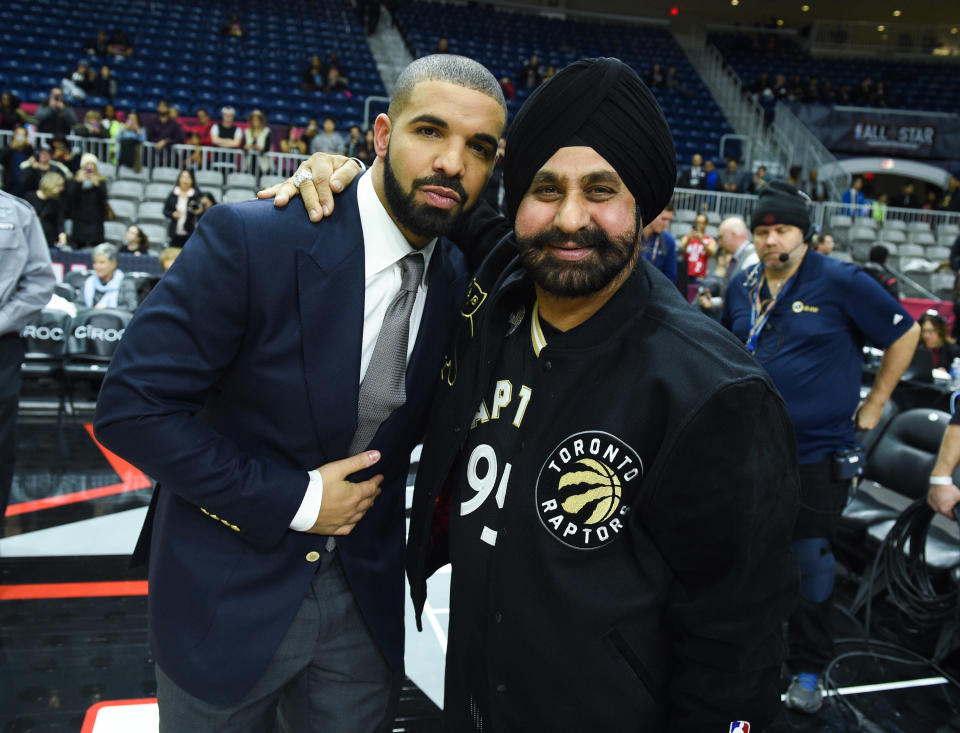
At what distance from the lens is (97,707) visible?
257cm

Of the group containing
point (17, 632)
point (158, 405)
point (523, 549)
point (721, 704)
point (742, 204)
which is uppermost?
point (742, 204)

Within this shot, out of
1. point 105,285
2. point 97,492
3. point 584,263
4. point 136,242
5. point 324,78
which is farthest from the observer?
point 324,78

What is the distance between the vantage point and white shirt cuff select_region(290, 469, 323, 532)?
1.45 m

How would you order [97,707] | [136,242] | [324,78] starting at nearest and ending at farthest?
[97,707]
[136,242]
[324,78]

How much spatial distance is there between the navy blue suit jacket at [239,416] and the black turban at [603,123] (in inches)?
17.6

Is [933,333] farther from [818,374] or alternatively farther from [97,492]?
[97,492]

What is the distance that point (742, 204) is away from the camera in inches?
520

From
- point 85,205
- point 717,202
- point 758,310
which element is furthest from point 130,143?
point 758,310

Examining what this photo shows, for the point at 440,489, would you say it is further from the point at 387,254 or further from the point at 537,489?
the point at 387,254

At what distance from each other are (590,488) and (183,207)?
8.83m

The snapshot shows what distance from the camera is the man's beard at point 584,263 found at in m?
1.29

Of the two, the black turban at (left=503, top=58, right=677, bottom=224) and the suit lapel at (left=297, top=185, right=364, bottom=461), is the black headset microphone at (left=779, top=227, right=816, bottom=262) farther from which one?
the suit lapel at (left=297, top=185, right=364, bottom=461)

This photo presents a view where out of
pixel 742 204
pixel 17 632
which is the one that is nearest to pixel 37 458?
pixel 17 632

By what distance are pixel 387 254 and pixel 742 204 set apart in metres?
12.9
